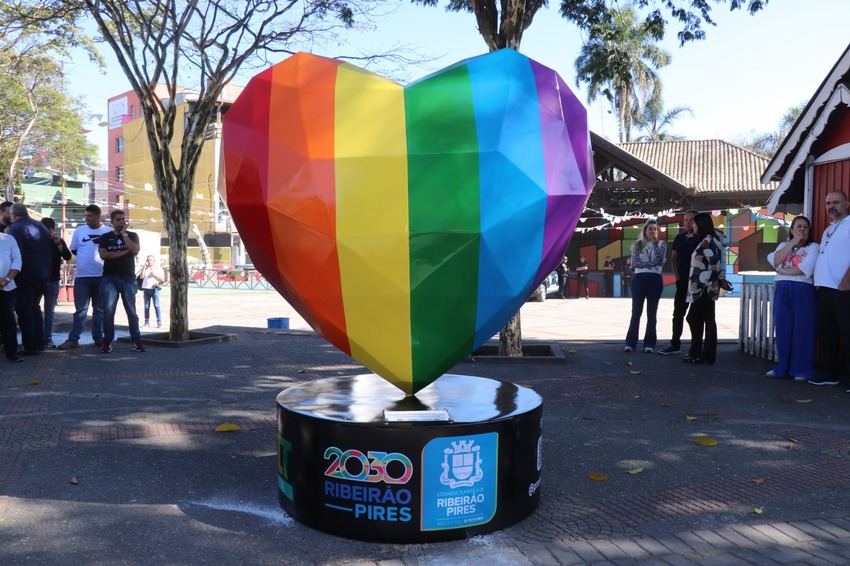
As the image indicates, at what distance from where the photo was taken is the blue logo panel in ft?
11.6

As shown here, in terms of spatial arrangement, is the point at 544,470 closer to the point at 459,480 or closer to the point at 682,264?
the point at 459,480

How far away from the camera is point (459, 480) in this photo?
3607 mm

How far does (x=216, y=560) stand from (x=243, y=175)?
6.16 feet

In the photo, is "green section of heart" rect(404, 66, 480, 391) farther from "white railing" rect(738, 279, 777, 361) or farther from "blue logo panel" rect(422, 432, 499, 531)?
"white railing" rect(738, 279, 777, 361)

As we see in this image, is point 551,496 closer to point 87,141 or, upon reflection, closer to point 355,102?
point 355,102

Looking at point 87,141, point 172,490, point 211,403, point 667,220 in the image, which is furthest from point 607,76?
point 87,141

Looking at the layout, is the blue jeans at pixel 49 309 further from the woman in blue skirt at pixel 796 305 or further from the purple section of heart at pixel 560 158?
the woman in blue skirt at pixel 796 305

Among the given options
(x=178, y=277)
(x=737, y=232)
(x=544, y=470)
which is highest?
(x=737, y=232)

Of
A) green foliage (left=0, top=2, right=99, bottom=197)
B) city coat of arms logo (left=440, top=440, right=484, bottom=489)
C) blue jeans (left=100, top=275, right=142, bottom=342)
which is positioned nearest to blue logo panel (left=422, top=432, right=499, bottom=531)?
city coat of arms logo (left=440, top=440, right=484, bottom=489)

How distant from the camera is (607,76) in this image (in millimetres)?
11898

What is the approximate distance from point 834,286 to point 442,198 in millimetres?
5830

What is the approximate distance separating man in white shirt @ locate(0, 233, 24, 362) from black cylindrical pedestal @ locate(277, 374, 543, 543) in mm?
6625

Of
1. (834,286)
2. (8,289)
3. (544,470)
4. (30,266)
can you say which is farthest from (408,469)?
(30,266)

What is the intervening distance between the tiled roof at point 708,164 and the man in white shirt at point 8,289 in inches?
918
